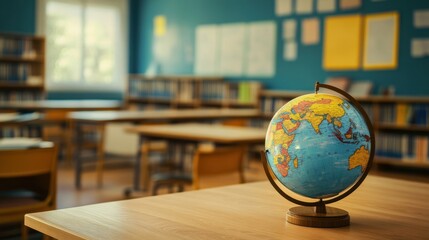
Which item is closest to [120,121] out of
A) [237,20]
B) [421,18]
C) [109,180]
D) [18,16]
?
[109,180]

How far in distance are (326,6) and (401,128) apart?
210 cm

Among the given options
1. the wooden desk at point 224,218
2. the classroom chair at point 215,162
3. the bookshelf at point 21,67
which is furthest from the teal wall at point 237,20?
the wooden desk at point 224,218

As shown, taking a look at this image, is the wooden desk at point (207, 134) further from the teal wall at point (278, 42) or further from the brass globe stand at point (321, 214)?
the teal wall at point (278, 42)

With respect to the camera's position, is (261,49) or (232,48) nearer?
(261,49)

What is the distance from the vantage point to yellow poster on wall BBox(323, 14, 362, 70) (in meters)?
8.40

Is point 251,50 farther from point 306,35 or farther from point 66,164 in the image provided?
point 66,164

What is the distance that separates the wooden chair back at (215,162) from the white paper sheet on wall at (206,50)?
22.1 ft

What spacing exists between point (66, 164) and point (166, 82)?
273cm

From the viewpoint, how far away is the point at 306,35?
9.01 m

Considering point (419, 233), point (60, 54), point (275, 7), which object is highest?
point (275, 7)

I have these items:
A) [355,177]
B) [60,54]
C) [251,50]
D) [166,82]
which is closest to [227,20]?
[251,50]

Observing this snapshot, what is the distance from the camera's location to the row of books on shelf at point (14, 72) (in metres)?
9.45

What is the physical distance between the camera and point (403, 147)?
299 inches

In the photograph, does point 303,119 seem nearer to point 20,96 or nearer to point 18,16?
point 20,96
